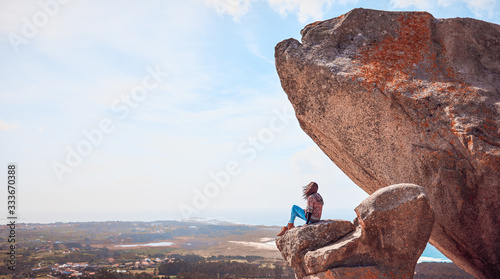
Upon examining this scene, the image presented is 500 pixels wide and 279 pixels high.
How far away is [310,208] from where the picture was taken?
788cm

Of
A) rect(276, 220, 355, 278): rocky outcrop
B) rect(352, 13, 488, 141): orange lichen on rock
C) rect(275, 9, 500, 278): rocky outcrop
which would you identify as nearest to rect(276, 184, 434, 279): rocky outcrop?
rect(276, 220, 355, 278): rocky outcrop

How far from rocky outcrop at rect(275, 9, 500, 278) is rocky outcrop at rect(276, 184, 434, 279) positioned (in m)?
1.48

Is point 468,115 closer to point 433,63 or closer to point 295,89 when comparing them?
point 433,63

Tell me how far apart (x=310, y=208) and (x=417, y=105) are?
11.1 feet

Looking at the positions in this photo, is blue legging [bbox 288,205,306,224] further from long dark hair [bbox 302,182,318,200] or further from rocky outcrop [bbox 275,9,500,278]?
rocky outcrop [bbox 275,9,500,278]

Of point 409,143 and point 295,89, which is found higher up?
point 295,89

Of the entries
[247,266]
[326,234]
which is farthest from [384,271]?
[247,266]

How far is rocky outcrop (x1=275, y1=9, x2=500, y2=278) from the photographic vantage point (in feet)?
25.1

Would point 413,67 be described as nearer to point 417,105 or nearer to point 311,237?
point 417,105

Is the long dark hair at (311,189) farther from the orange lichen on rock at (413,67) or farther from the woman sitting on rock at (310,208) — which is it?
the orange lichen on rock at (413,67)

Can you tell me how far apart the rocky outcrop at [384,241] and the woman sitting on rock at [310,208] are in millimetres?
914

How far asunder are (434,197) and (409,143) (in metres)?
1.36

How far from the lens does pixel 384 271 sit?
6758 millimetres

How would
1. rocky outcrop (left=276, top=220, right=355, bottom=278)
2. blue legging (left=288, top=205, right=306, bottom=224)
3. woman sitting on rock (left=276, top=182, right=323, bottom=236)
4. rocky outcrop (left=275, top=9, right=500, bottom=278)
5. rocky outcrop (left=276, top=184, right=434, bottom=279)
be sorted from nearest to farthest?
rocky outcrop (left=276, top=184, right=434, bottom=279) < rocky outcrop (left=276, top=220, right=355, bottom=278) < rocky outcrop (left=275, top=9, right=500, bottom=278) < woman sitting on rock (left=276, top=182, right=323, bottom=236) < blue legging (left=288, top=205, right=306, bottom=224)
